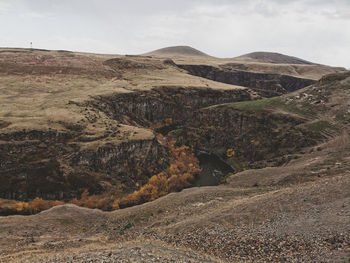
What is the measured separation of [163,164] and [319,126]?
5273 centimetres

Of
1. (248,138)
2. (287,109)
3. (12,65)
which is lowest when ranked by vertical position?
(248,138)

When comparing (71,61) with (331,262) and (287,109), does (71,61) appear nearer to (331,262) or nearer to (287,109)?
(287,109)

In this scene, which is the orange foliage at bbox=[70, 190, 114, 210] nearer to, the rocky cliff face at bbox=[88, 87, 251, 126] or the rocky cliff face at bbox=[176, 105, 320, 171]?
the rocky cliff face at bbox=[176, 105, 320, 171]

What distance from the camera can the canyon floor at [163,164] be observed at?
2198 centimetres

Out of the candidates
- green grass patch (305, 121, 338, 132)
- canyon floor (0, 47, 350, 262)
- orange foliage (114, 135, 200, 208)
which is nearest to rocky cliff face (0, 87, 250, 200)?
canyon floor (0, 47, 350, 262)

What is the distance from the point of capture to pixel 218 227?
2556 cm

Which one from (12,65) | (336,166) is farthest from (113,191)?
(12,65)

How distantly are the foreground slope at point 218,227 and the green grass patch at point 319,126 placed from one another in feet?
84.5

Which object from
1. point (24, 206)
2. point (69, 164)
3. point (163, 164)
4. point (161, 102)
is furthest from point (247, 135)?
point (24, 206)

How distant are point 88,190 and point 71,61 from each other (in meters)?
131

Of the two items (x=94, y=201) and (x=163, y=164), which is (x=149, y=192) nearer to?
(x=94, y=201)

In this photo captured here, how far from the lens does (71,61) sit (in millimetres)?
167250

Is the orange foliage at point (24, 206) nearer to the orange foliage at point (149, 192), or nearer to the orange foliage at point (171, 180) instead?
the orange foliage at point (149, 192)

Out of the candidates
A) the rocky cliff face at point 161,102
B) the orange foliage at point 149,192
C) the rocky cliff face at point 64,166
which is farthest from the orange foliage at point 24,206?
the rocky cliff face at point 161,102
